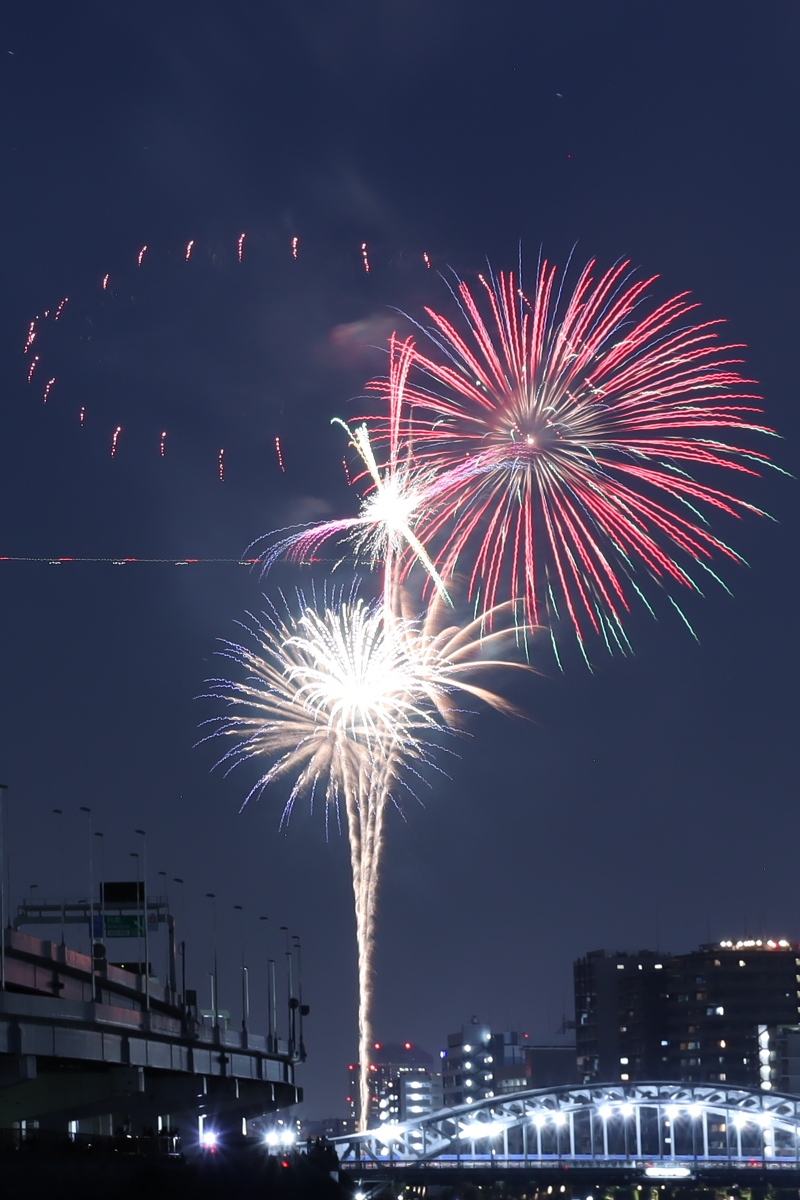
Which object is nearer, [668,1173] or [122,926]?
[122,926]

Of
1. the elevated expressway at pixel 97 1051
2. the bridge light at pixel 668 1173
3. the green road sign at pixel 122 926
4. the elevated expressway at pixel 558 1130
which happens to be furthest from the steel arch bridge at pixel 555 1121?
the elevated expressway at pixel 97 1051

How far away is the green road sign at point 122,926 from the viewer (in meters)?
93.3

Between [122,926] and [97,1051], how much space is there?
130 feet

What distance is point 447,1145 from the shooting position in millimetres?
168125

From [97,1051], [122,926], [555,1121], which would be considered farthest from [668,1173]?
[97,1051]

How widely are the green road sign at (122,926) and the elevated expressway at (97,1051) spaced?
5.90m

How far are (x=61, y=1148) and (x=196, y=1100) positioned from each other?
27.2 m

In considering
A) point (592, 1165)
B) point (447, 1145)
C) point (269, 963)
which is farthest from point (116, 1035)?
point (447, 1145)

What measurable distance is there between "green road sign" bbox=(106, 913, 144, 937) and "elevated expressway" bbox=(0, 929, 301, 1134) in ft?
19.4

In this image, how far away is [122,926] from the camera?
94.0m

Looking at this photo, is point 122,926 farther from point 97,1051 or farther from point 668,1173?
point 668,1173

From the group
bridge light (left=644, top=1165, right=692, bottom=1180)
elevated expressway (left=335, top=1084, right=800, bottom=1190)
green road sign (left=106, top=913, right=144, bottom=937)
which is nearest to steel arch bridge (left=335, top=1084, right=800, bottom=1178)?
elevated expressway (left=335, top=1084, right=800, bottom=1190)

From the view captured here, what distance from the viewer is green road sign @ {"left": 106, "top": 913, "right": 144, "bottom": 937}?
306 ft

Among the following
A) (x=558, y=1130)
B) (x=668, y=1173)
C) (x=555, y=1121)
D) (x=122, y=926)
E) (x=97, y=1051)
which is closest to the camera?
(x=97, y=1051)
